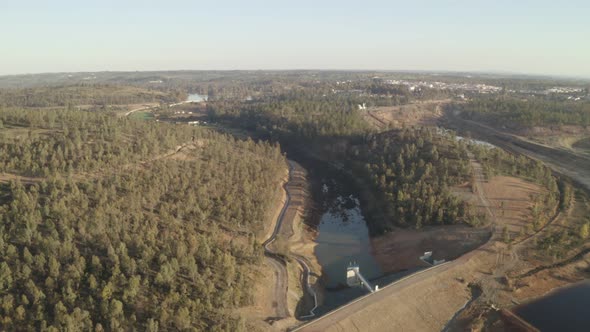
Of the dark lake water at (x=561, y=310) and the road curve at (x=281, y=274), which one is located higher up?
the road curve at (x=281, y=274)

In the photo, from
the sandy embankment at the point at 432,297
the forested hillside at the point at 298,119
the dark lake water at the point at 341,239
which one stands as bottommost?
the dark lake water at the point at 341,239

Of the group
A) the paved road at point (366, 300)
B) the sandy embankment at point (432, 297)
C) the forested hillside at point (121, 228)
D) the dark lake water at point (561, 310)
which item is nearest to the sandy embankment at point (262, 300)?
the forested hillside at point (121, 228)

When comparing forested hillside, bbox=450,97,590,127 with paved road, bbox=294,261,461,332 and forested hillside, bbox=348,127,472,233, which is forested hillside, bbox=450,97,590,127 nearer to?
forested hillside, bbox=348,127,472,233

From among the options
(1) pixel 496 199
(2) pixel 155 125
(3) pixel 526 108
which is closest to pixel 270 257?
(1) pixel 496 199

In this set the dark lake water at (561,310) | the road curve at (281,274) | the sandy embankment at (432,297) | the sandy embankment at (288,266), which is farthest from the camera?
the road curve at (281,274)

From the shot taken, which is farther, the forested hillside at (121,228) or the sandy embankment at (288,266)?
the sandy embankment at (288,266)

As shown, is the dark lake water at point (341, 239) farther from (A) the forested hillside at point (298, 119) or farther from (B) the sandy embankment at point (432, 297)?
(A) the forested hillside at point (298, 119)
